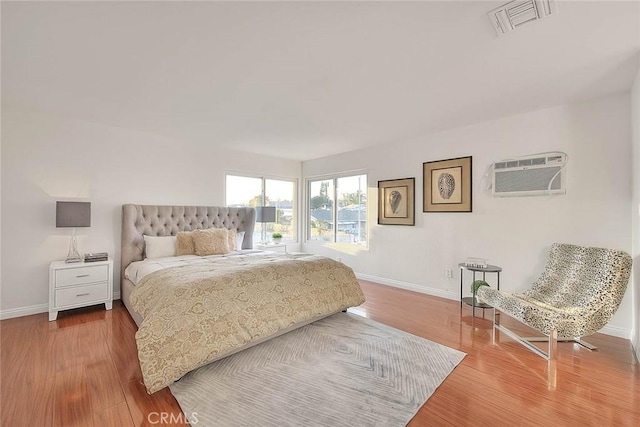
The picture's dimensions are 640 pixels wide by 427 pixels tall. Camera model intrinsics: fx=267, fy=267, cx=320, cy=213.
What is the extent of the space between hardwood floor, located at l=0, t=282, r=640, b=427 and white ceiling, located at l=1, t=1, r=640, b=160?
244 cm

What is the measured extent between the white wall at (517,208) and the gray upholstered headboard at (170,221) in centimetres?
246

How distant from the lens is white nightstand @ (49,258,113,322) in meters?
3.04

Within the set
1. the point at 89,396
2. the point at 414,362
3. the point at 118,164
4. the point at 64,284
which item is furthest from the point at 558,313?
the point at 118,164

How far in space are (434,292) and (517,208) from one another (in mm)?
1624

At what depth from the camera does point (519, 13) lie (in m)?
1.64

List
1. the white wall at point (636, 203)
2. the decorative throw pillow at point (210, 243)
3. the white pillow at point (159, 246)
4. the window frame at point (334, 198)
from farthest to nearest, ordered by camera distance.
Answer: the window frame at point (334, 198)
the decorative throw pillow at point (210, 243)
the white pillow at point (159, 246)
the white wall at point (636, 203)

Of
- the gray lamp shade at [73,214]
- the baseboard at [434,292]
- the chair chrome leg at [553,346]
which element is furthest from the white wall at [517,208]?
the gray lamp shade at [73,214]

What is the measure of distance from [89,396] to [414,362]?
2362 millimetres

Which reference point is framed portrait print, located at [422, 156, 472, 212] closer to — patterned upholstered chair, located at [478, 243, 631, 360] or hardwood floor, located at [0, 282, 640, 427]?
patterned upholstered chair, located at [478, 243, 631, 360]

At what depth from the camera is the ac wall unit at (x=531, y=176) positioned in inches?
120

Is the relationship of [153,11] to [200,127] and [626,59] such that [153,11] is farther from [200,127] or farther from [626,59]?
[626,59]

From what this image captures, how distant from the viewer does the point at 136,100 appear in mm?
2877

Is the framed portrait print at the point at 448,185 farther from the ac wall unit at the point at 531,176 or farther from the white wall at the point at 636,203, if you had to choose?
the white wall at the point at 636,203

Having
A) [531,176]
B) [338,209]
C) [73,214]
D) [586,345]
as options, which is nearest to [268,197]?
[338,209]
